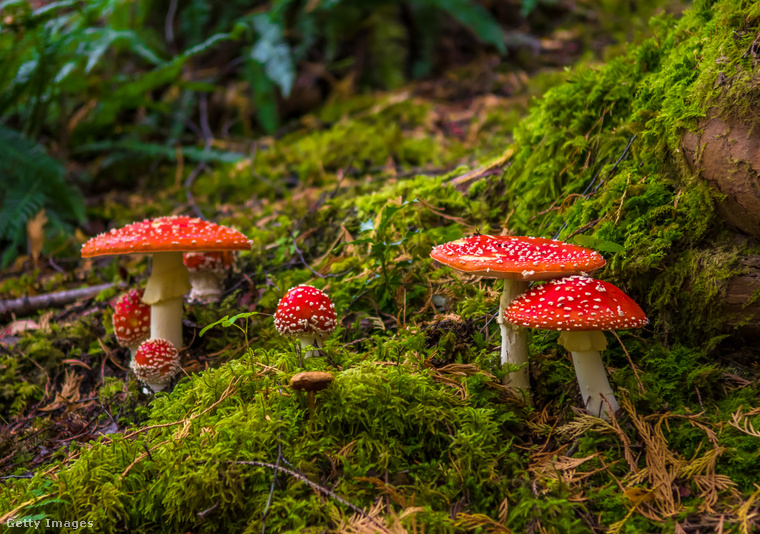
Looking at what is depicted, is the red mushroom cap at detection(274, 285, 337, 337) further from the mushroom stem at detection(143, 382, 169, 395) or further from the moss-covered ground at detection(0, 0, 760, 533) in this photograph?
the mushroom stem at detection(143, 382, 169, 395)

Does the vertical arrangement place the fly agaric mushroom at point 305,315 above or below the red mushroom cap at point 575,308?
below

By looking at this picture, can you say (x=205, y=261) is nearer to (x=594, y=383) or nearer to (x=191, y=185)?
(x=594, y=383)

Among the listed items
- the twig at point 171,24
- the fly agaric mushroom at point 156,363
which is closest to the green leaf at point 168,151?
the twig at point 171,24

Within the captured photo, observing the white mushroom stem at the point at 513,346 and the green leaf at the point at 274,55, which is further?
the green leaf at the point at 274,55

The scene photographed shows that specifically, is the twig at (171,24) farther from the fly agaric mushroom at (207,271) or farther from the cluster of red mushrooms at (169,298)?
the cluster of red mushrooms at (169,298)

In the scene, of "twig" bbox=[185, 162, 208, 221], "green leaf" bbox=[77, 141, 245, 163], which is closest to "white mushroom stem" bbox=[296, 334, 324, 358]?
"twig" bbox=[185, 162, 208, 221]

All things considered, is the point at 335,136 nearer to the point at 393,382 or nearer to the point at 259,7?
the point at 259,7
